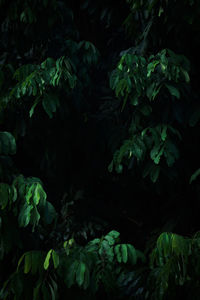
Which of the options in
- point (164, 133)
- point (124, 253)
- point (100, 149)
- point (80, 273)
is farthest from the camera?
point (100, 149)

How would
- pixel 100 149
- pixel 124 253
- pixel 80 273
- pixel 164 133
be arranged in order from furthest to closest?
pixel 100 149, pixel 164 133, pixel 124 253, pixel 80 273

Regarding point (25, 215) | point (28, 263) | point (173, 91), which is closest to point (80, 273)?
point (28, 263)

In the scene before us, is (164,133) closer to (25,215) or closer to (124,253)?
(124,253)

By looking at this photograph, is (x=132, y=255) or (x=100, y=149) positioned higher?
(x=100, y=149)

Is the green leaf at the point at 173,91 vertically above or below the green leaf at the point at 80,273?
above

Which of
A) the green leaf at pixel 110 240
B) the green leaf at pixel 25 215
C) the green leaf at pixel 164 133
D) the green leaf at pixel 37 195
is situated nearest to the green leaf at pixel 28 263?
the green leaf at pixel 25 215

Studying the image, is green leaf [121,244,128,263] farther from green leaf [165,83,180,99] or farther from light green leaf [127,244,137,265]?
green leaf [165,83,180,99]

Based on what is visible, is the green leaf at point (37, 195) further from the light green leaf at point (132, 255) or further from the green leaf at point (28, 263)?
the light green leaf at point (132, 255)

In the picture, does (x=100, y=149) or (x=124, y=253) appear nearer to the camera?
(x=124, y=253)

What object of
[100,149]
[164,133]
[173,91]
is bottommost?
[100,149]

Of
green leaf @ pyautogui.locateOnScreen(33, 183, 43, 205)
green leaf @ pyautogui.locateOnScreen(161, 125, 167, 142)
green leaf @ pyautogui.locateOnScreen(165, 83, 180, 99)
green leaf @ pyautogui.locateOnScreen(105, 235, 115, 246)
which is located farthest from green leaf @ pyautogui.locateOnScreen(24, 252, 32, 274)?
green leaf @ pyautogui.locateOnScreen(165, 83, 180, 99)

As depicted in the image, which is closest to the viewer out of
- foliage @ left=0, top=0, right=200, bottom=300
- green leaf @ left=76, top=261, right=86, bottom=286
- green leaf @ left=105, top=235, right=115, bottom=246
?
green leaf @ left=76, top=261, right=86, bottom=286

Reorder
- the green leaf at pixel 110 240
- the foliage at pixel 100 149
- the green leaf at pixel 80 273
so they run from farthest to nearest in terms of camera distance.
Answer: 1. the green leaf at pixel 110 240
2. the foliage at pixel 100 149
3. the green leaf at pixel 80 273

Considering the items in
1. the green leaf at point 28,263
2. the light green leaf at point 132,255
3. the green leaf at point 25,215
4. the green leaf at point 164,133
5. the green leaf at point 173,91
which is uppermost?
the green leaf at point 173,91
